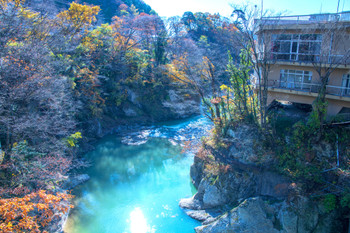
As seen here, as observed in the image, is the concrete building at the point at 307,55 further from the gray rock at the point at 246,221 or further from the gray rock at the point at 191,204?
the gray rock at the point at 191,204

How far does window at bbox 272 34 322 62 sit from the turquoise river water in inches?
385

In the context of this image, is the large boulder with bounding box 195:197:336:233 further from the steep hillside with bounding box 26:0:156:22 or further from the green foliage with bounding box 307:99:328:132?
the steep hillside with bounding box 26:0:156:22

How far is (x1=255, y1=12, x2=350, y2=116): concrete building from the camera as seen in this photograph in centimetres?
1108

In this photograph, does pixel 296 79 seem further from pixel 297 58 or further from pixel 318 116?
pixel 318 116

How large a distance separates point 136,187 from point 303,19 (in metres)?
14.1

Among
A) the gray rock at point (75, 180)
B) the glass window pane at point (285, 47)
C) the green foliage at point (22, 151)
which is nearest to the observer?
the green foliage at point (22, 151)

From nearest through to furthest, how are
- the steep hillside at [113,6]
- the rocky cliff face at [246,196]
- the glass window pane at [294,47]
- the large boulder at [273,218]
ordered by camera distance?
1. the large boulder at [273,218]
2. the rocky cliff face at [246,196]
3. the glass window pane at [294,47]
4. the steep hillside at [113,6]

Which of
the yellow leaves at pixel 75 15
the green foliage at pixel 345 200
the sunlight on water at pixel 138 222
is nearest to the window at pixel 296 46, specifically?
the green foliage at pixel 345 200

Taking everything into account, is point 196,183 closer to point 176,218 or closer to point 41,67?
point 176,218

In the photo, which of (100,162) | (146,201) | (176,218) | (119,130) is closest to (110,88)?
(119,130)

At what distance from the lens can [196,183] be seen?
14820 millimetres

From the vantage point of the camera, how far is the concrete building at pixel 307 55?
11.1 m

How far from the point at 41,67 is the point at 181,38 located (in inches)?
865

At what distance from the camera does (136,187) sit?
50.9 ft
